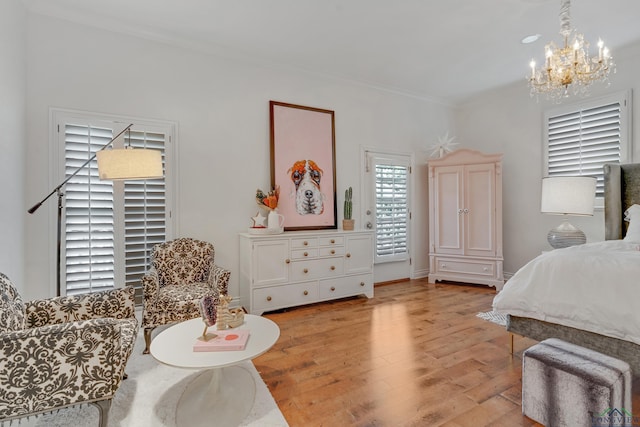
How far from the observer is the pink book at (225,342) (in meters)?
1.68

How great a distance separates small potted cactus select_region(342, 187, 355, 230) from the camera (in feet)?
13.6

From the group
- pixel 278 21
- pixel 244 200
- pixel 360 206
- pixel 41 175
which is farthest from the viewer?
pixel 360 206

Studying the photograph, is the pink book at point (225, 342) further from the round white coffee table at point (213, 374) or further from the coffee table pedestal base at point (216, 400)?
the coffee table pedestal base at point (216, 400)

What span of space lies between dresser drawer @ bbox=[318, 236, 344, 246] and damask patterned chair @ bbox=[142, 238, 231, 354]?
1.27 meters

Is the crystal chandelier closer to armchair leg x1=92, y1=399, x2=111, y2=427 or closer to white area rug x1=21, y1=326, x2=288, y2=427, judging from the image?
white area rug x1=21, y1=326, x2=288, y2=427

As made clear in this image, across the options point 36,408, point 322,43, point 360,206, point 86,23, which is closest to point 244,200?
point 360,206

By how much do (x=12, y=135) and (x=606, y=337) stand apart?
4420 mm

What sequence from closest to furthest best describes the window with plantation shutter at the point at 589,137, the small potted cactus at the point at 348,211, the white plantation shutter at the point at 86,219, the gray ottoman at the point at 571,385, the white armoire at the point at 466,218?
the gray ottoman at the point at 571,385
the white plantation shutter at the point at 86,219
the window with plantation shutter at the point at 589,137
the small potted cactus at the point at 348,211
the white armoire at the point at 466,218

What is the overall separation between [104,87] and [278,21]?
1837 millimetres

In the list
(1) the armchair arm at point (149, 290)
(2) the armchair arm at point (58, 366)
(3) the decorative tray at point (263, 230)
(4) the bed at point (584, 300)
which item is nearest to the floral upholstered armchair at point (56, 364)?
(2) the armchair arm at point (58, 366)

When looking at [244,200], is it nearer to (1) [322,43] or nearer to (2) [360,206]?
(2) [360,206]

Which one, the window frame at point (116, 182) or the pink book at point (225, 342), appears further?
the window frame at point (116, 182)

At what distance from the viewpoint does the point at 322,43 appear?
348 centimetres

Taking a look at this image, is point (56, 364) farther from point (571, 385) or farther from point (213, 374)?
point (571, 385)
